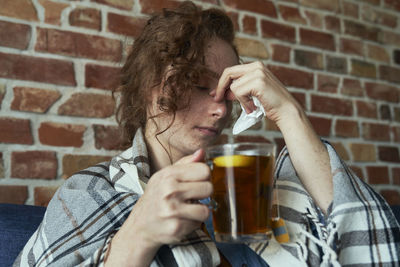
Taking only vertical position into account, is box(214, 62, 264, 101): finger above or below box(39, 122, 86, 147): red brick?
above

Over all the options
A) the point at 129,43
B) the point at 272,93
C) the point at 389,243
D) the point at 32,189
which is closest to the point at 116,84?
the point at 129,43

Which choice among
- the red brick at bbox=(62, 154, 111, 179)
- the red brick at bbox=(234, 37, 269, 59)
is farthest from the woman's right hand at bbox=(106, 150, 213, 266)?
the red brick at bbox=(234, 37, 269, 59)

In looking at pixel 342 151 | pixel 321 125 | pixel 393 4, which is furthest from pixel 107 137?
pixel 393 4

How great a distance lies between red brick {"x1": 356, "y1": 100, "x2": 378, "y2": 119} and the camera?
1.80 metres

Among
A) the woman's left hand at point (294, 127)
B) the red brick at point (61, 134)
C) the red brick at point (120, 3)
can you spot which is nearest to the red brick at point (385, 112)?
the woman's left hand at point (294, 127)

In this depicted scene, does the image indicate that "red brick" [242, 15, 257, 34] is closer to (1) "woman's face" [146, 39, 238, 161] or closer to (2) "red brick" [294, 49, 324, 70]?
(2) "red brick" [294, 49, 324, 70]

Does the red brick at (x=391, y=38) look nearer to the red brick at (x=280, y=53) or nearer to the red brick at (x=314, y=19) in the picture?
the red brick at (x=314, y=19)

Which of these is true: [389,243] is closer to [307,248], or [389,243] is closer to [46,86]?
[307,248]

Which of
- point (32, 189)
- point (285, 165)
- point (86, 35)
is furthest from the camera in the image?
point (86, 35)

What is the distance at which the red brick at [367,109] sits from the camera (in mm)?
1798

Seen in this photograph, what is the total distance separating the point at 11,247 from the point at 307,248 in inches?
26.2

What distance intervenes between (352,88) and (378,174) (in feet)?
1.28

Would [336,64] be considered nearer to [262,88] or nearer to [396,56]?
[396,56]

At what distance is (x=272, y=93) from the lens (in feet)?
3.10
